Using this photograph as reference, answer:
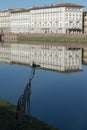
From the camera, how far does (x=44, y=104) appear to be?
20781mm

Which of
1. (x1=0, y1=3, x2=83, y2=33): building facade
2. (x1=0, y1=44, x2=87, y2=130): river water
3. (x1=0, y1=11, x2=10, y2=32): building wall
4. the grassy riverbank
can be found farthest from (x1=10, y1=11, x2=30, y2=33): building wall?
the grassy riverbank

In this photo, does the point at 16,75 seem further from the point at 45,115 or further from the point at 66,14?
the point at 66,14

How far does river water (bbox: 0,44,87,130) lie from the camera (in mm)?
17547

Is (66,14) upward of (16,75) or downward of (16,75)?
upward

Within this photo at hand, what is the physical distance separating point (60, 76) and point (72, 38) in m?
63.8

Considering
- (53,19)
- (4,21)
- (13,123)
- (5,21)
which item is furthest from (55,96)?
(4,21)

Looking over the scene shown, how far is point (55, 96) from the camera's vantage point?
2372cm

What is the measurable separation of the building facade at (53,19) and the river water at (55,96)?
75.1 metres

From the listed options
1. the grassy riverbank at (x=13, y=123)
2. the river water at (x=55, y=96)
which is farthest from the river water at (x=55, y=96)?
the grassy riverbank at (x=13, y=123)

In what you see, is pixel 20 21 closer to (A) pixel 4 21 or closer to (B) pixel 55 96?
(A) pixel 4 21

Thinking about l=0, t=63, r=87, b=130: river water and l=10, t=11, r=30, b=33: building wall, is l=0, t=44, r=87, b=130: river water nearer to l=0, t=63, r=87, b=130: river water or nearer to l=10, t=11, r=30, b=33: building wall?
l=0, t=63, r=87, b=130: river water

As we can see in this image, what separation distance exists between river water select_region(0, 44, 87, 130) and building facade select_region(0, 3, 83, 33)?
246 feet

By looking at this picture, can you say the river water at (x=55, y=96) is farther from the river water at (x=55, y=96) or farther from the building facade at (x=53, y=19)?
the building facade at (x=53, y=19)

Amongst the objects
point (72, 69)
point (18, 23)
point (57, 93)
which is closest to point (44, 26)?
point (18, 23)
